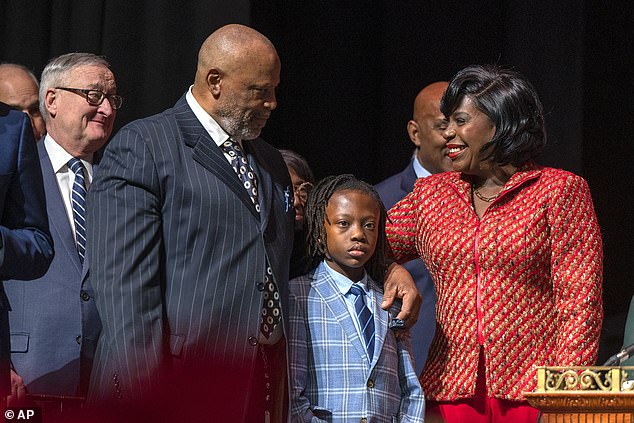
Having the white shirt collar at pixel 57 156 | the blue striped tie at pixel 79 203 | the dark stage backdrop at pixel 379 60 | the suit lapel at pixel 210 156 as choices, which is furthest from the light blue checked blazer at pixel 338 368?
the dark stage backdrop at pixel 379 60

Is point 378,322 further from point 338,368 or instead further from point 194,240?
point 194,240

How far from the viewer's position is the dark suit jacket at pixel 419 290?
4.73m

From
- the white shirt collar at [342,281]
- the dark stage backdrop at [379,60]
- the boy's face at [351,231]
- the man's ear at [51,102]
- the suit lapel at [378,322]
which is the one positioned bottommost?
the suit lapel at [378,322]

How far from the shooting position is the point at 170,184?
3.08 m

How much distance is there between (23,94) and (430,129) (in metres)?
1.77

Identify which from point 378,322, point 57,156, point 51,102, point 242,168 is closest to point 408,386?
point 378,322

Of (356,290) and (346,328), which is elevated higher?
(356,290)

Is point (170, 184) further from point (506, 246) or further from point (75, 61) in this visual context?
point (75, 61)

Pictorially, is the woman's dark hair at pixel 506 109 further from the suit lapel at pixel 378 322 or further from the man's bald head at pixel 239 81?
the man's bald head at pixel 239 81

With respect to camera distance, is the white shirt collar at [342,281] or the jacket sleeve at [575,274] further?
the white shirt collar at [342,281]

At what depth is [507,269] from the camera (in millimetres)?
3365

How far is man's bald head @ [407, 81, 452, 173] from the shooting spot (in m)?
5.27

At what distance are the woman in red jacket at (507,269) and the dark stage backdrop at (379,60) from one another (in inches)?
78.7

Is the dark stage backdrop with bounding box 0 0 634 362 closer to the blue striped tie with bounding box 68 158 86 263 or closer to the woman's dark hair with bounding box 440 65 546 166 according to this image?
the blue striped tie with bounding box 68 158 86 263
